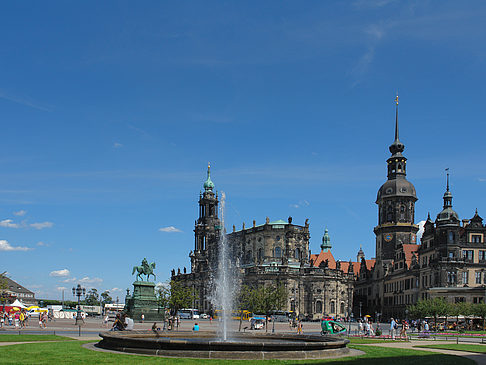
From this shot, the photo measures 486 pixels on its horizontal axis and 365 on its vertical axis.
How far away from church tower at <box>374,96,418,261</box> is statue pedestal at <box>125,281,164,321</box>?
65158mm

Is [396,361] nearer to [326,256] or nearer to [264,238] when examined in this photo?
[264,238]

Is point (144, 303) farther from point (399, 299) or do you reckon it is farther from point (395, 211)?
point (395, 211)

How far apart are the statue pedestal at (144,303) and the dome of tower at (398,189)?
68.9 meters

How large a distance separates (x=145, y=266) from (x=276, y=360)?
134 feet

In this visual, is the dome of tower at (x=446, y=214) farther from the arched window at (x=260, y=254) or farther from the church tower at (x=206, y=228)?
the church tower at (x=206, y=228)

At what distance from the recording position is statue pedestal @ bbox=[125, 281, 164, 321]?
57.8 meters

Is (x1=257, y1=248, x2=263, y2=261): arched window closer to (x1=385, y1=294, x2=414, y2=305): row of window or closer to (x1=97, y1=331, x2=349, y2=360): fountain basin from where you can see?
(x1=385, y1=294, x2=414, y2=305): row of window

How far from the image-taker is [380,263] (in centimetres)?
12038

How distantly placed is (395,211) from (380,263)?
1240 cm

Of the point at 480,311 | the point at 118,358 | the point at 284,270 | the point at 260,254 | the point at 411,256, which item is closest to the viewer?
the point at 118,358

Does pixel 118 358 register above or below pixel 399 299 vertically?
above

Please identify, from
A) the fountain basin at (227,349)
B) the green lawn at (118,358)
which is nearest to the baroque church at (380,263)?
the green lawn at (118,358)

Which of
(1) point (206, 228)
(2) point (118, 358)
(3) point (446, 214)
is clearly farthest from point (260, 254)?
→ (2) point (118, 358)

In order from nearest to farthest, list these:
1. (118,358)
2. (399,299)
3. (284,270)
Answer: (118,358)
(399,299)
(284,270)
